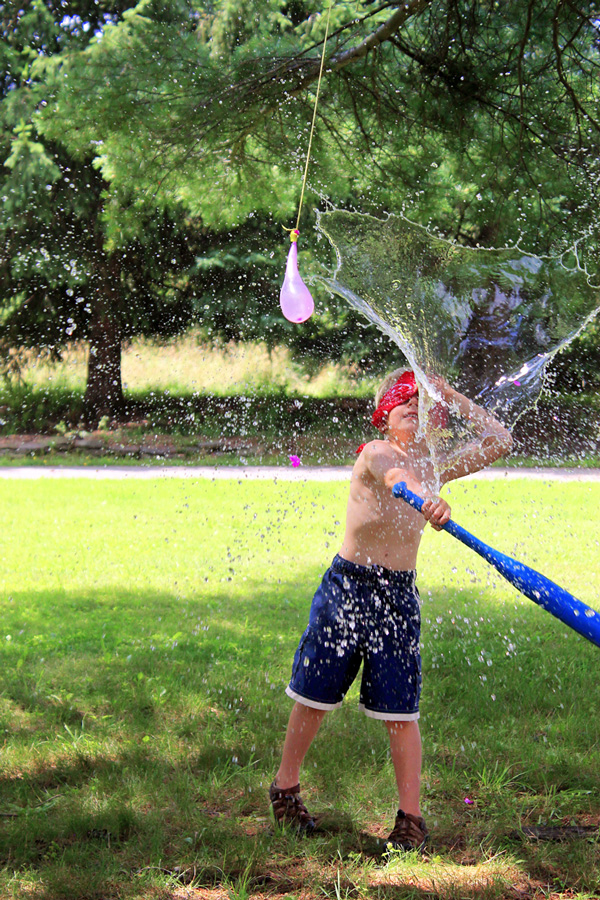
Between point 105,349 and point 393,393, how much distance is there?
10.8 metres

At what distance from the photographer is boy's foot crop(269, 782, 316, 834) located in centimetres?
231

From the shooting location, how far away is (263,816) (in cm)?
241

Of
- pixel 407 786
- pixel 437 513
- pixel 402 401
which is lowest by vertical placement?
pixel 407 786

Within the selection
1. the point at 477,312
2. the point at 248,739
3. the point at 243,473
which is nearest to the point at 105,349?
the point at 243,473

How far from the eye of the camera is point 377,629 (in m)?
2.25

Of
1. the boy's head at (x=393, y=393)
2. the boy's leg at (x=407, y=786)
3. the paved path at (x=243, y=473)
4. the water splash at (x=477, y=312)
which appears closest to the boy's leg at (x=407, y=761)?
the boy's leg at (x=407, y=786)

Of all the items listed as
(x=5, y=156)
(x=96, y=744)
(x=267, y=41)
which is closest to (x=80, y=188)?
(x=5, y=156)

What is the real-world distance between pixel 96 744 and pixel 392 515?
1318 millimetres

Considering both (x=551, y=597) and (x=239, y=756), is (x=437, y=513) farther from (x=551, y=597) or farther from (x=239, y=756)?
(x=239, y=756)

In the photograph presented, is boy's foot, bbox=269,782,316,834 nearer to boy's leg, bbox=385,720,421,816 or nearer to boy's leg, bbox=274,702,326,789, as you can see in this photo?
boy's leg, bbox=274,702,326,789

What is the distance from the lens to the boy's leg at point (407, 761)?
2.20 m

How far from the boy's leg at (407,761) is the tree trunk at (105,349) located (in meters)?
10.5

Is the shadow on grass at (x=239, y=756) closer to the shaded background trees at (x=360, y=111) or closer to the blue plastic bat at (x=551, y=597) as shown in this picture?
the blue plastic bat at (x=551, y=597)

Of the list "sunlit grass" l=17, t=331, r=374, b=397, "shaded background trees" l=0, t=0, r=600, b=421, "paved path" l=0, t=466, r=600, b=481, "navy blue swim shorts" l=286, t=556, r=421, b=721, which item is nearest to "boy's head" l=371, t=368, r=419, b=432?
"navy blue swim shorts" l=286, t=556, r=421, b=721
